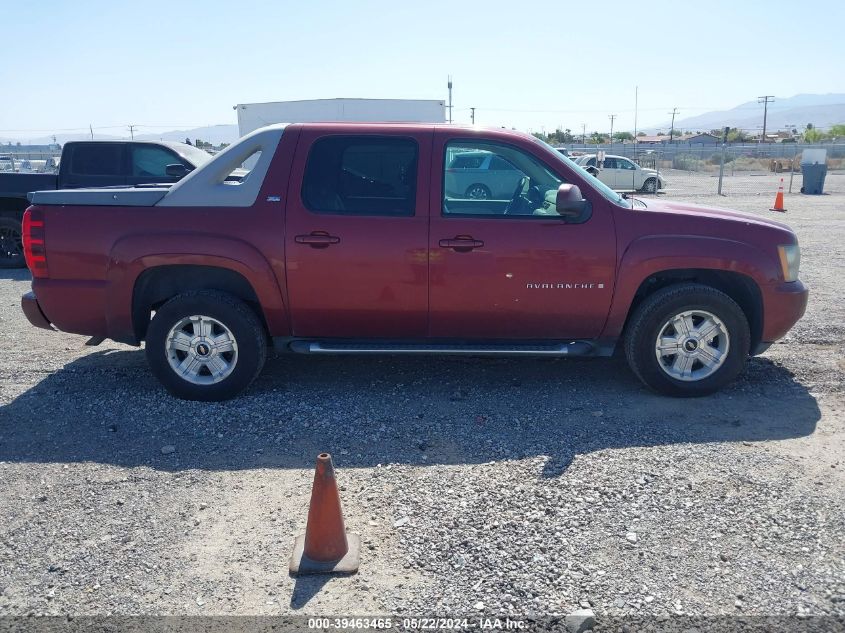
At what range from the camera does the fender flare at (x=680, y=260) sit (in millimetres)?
5023

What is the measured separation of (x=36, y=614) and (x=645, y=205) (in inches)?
179

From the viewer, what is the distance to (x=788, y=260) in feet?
17.1

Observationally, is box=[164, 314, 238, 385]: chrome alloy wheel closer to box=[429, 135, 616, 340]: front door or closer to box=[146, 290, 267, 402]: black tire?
box=[146, 290, 267, 402]: black tire

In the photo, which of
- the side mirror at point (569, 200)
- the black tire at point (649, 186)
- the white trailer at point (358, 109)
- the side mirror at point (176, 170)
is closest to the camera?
the side mirror at point (569, 200)

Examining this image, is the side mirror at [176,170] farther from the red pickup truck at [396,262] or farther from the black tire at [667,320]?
the black tire at [667,320]

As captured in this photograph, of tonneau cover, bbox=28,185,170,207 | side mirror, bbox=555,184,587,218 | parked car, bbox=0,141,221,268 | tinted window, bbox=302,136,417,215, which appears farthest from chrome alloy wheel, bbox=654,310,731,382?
parked car, bbox=0,141,221,268

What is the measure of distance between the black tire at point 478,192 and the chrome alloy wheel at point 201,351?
2.02 m

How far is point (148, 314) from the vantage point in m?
5.40

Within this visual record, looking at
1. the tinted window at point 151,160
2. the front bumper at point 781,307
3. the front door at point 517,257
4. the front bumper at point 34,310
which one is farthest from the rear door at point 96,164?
the front bumper at point 781,307

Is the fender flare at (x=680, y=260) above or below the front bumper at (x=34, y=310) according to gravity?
above

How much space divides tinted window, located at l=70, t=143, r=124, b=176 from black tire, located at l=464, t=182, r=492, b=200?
7.37 metres

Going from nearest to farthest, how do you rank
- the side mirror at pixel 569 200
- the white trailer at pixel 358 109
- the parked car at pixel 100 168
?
1. the side mirror at pixel 569 200
2. the parked car at pixel 100 168
3. the white trailer at pixel 358 109

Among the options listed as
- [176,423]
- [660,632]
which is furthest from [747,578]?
[176,423]

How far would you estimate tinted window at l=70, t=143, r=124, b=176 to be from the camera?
10.6 m
